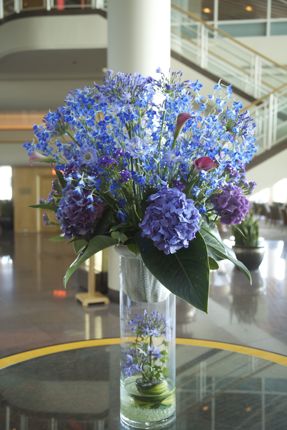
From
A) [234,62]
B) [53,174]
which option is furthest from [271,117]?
[53,174]

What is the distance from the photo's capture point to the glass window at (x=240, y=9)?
562 inches

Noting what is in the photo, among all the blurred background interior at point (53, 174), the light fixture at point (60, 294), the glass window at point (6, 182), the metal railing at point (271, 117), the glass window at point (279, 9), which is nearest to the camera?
the blurred background interior at point (53, 174)

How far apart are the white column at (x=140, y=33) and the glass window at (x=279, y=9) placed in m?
9.42

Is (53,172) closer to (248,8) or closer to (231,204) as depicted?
(231,204)

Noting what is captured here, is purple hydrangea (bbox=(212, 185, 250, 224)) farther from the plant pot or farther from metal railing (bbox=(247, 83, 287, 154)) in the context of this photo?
metal railing (bbox=(247, 83, 287, 154))

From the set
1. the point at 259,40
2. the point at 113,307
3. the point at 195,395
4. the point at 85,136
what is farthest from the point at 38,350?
the point at 259,40

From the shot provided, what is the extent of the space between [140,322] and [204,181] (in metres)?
0.40

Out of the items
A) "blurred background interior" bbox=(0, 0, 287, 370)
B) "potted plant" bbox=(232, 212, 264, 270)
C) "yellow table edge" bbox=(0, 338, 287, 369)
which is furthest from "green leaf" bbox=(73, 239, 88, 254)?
"potted plant" bbox=(232, 212, 264, 270)

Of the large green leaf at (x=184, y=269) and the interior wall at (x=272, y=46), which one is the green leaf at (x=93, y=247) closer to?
the large green leaf at (x=184, y=269)

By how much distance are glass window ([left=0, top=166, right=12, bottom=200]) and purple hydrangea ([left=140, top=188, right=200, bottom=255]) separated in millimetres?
14864

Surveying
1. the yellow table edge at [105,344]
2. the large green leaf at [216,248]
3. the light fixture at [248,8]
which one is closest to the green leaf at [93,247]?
the large green leaf at [216,248]

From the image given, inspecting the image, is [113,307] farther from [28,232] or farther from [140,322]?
[28,232]

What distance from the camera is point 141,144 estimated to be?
48.8 inches

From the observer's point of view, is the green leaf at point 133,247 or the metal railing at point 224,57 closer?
the green leaf at point 133,247
